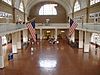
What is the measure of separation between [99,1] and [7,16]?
17.1m

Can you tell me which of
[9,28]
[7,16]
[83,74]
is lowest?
[83,74]

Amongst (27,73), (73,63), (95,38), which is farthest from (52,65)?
(95,38)

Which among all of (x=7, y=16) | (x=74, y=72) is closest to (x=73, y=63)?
(x=74, y=72)

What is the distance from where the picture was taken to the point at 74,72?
22.9 metres

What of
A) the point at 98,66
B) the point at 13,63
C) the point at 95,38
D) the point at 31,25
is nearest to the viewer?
the point at 98,66

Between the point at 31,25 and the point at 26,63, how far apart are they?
19.6 ft

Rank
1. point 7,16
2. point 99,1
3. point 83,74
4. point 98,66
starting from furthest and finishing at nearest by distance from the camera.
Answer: point 7,16 < point 99,1 < point 98,66 < point 83,74

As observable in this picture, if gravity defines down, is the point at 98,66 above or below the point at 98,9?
below

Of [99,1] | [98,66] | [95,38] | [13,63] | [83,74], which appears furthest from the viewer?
[95,38]

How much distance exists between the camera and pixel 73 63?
2786cm

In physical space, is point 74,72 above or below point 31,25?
below

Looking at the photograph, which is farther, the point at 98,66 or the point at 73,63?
the point at 73,63

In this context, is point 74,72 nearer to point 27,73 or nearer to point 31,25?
point 27,73

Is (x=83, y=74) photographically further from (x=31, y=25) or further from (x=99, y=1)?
(x=99, y=1)
